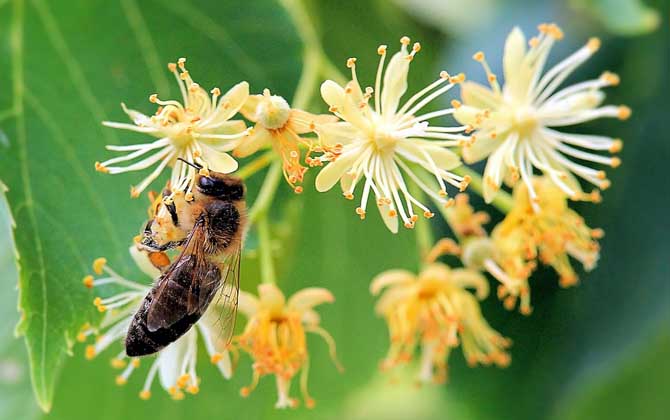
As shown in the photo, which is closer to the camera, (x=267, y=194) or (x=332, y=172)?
(x=332, y=172)

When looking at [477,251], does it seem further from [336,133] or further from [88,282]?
[88,282]

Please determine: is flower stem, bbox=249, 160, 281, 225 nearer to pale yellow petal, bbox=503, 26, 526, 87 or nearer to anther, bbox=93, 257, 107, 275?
anther, bbox=93, 257, 107, 275

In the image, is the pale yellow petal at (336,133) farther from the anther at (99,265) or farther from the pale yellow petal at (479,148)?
→ the anther at (99,265)

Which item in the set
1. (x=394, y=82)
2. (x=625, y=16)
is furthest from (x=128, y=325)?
(x=625, y=16)

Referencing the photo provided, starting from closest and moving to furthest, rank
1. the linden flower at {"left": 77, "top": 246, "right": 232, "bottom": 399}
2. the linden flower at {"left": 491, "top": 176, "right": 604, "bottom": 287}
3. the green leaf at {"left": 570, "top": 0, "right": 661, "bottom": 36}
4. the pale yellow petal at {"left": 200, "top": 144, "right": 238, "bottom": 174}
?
the pale yellow petal at {"left": 200, "top": 144, "right": 238, "bottom": 174} < the linden flower at {"left": 77, "top": 246, "right": 232, "bottom": 399} < the linden flower at {"left": 491, "top": 176, "right": 604, "bottom": 287} < the green leaf at {"left": 570, "top": 0, "right": 661, "bottom": 36}

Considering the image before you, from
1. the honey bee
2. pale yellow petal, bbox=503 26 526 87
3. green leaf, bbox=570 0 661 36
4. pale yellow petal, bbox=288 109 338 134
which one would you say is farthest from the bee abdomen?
green leaf, bbox=570 0 661 36

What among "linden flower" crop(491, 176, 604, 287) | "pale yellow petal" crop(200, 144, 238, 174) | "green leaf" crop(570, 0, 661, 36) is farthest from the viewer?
"green leaf" crop(570, 0, 661, 36)

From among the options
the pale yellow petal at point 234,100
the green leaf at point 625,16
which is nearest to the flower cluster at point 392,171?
the pale yellow petal at point 234,100
